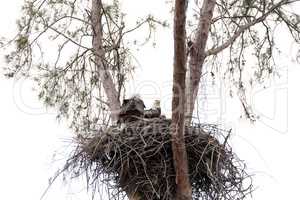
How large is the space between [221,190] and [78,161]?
3.32 feet

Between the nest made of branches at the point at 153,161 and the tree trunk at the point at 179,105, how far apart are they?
10 cm

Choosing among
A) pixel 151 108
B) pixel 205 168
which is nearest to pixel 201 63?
pixel 151 108

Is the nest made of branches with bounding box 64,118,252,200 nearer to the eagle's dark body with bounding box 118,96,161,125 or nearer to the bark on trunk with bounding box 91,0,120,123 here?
the eagle's dark body with bounding box 118,96,161,125

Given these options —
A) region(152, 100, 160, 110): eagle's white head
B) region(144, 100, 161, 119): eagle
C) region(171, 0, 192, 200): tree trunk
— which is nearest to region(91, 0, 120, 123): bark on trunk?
region(152, 100, 160, 110): eagle's white head

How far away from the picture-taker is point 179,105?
4.68 metres

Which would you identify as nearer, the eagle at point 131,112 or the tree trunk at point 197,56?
the eagle at point 131,112

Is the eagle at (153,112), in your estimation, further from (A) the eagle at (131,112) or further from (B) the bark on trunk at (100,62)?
(B) the bark on trunk at (100,62)

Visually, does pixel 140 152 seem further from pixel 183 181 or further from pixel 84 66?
pixel 84 66

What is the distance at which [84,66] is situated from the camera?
6.77 metres

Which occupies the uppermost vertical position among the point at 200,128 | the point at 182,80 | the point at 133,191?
the point at 182,80

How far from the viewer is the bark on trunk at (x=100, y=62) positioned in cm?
618

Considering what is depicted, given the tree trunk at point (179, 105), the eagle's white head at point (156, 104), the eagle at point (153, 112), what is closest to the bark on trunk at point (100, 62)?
the eagle's white head at point (156, 104)

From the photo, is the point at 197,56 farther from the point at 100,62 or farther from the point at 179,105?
the point at 179,105

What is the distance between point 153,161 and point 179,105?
51 cm
